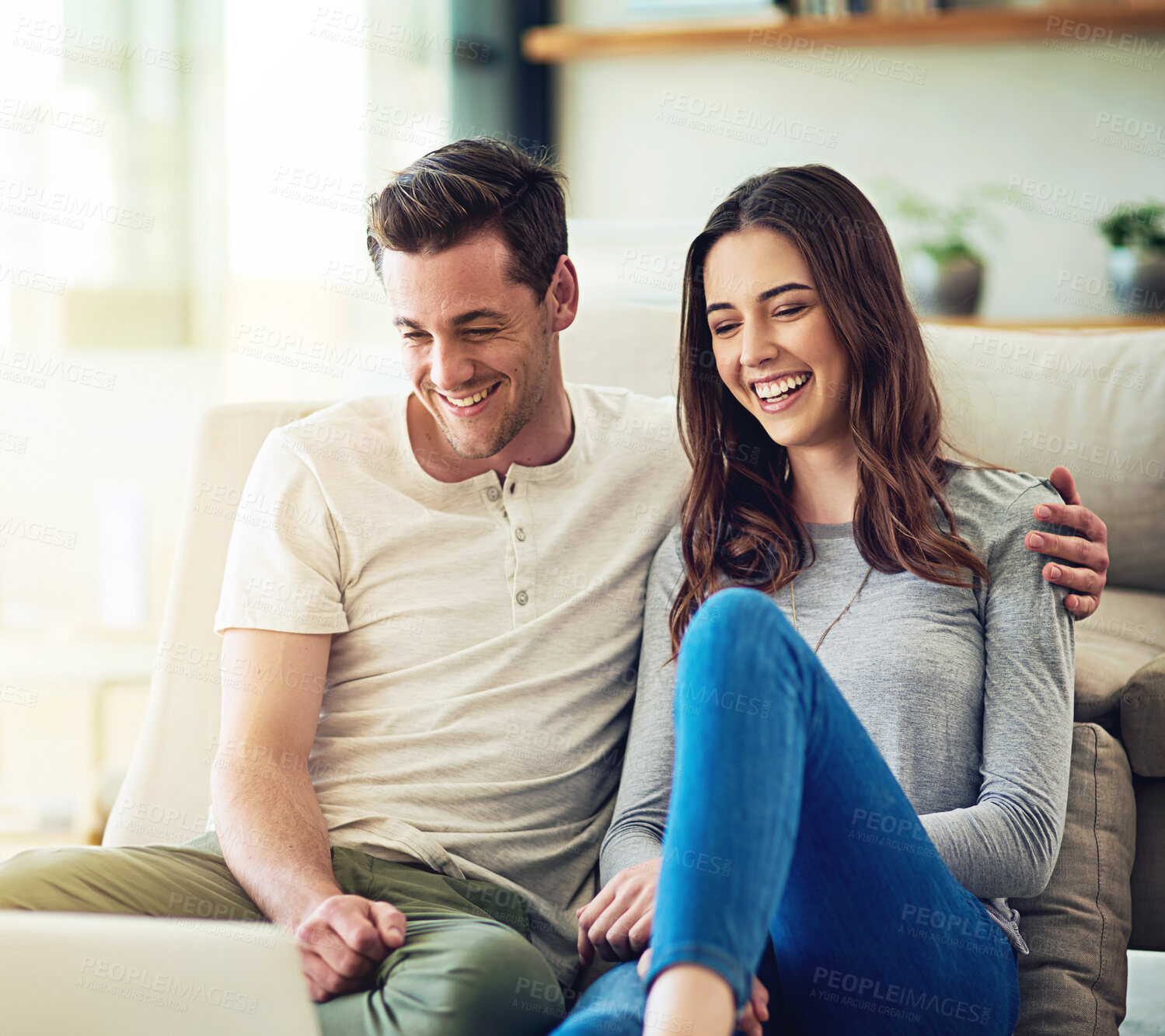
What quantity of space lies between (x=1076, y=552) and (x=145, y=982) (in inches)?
34.6

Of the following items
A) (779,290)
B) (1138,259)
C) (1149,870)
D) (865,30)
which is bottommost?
(1149,870)

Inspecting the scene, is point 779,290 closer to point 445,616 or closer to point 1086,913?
point 445,616

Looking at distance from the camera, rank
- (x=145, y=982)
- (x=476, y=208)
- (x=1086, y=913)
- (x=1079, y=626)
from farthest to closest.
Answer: (x=1079, y=626), (x=476, y=208), (x=1086, y=913), (x=145, y=982)

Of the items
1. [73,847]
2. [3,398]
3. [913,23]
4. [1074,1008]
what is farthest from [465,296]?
[913,23]

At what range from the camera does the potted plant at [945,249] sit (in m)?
2.93

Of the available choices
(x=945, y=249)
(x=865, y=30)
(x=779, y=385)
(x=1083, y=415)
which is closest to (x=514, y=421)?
(x=779, y=385)

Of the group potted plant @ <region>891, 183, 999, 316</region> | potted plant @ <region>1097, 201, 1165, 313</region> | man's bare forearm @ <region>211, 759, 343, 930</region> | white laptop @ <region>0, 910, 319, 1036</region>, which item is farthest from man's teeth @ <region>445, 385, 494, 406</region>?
potted plant @ <region>1097, 201, 1165, 313</region>

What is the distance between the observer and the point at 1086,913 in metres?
1.19

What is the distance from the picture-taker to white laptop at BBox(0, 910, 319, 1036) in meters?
0.75

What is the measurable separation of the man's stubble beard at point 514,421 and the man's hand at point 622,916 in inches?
18.9

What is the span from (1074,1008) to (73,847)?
96 cm

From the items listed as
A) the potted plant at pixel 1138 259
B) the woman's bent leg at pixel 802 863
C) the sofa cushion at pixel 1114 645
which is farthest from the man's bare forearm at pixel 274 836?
the potted plant at pixel 1138 259

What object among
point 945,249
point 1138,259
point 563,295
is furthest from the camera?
point 945,249

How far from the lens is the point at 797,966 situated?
3.35 ft
